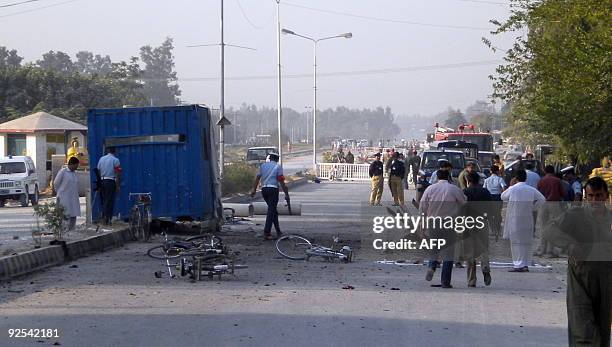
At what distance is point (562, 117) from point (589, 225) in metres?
14.7

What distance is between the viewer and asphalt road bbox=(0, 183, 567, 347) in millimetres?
9727

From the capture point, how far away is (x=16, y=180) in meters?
33.5

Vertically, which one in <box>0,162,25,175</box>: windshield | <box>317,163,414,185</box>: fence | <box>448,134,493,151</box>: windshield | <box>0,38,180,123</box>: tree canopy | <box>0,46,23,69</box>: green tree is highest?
<box>0,46,23,69</box>: green tree

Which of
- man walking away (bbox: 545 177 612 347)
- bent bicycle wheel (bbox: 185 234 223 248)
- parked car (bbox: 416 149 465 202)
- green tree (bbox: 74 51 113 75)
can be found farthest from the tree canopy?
green tree (bbox: 74 51 113 75)

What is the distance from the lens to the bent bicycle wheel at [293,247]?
1714 centimetres

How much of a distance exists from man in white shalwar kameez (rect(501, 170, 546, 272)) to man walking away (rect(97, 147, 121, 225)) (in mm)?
8136

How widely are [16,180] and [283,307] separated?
24.1 m

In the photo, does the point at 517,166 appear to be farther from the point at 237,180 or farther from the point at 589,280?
the point at 237,180

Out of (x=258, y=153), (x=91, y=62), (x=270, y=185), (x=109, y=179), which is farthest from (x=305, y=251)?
(x=91, y=62)

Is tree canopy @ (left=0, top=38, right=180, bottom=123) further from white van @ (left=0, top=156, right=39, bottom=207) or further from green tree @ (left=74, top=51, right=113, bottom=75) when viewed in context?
green tree @ (left=74, top=51, right=113, bottom=75)

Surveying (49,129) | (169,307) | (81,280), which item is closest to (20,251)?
(81,280)

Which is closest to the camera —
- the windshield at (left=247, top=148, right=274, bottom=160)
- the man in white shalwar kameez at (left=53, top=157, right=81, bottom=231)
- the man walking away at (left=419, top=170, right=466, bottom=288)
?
the man walking away at (left=419, top=170, right=466, bottom=288)

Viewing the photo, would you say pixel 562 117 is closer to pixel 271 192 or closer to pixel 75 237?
pixel 271 192

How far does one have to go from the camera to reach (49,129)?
138ft
